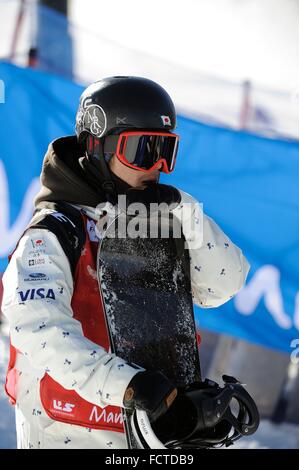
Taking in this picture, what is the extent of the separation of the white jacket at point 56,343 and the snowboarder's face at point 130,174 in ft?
0.52

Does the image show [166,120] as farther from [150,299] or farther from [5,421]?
[5,421]

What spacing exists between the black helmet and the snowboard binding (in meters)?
1.03

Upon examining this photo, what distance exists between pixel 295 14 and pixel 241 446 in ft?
38.8

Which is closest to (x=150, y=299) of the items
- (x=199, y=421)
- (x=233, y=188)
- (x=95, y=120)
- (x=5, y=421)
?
(x=199, y=421)

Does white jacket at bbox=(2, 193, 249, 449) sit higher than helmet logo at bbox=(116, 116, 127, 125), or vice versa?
helmet logo at bbox=(116, 116, 127, 125)

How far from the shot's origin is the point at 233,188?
6.10m

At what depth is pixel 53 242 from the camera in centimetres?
297

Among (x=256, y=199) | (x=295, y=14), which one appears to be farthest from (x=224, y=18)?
(x=256, y=199)

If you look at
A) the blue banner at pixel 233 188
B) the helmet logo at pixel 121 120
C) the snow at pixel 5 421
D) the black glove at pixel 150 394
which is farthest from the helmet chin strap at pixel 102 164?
the snow at pixel 5 421

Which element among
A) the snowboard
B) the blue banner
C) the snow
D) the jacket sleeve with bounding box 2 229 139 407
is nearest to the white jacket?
the jacket sleeve with bounding box 2 229 139 407

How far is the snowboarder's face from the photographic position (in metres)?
3.36

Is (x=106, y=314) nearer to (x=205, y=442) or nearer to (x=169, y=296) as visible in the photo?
(x=169, y=296)

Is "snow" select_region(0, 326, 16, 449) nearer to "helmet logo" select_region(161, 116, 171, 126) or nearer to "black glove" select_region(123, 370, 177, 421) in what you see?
"helmet logo" select_region(161, 116, 171, 126)
